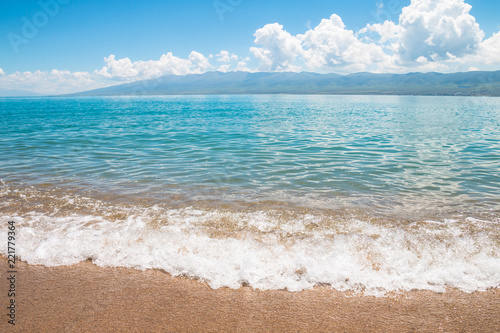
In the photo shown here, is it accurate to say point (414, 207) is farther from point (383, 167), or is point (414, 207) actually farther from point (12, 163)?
point (12, 163)

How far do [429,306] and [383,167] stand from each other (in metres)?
10.8

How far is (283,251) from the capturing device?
6074mm

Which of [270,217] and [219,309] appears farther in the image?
[270,217]

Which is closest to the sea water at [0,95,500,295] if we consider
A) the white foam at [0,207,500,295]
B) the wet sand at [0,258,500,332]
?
the white foam at [0,207,500,295]

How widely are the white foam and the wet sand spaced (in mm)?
289

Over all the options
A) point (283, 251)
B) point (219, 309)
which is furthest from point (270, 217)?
point (219, 309)

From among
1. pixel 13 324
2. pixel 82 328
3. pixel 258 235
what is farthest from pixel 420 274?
pixel 13 324

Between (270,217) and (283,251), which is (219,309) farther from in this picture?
(270,217)

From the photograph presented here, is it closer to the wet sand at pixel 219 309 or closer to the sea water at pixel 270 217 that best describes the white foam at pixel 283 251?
the sea water at pixel 270 217

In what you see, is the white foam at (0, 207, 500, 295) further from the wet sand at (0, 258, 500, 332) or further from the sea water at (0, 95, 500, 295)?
the wet sand at (0, 258, 500, 332)

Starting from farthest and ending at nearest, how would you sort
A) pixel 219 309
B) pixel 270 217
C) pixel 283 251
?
pixel 270 217, pixel 283 251, pixel 219 309

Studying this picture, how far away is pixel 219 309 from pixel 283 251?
2027 mm

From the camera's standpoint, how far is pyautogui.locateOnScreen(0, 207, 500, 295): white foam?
5199mm

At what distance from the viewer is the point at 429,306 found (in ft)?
14.8
